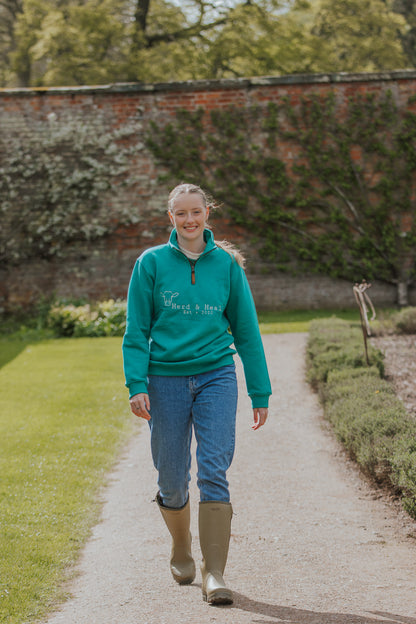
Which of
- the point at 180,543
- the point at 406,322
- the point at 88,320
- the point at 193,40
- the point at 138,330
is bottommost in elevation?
the point at 88,320

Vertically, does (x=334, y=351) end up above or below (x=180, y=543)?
above

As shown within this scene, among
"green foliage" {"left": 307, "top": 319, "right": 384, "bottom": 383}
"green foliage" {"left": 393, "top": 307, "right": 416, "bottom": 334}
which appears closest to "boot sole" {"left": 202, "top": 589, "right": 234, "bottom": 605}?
"green foliage" {"left": 307, "top": 319, "right": 384, "bottom": 383}

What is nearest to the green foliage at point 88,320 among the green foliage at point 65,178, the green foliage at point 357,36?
the green foliage at point 65,178

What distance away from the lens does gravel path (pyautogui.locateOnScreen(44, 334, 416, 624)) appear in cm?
301

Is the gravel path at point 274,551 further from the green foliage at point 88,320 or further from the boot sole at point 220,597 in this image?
the green foliage at point 88,320

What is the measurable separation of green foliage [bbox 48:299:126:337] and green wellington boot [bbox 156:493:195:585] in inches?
334

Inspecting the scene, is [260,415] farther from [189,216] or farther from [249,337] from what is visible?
[189,216]

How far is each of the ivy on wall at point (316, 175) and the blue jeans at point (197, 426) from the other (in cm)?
1052

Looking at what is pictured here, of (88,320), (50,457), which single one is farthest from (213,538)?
(88,320)

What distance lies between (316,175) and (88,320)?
513cm

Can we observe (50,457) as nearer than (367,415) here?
No

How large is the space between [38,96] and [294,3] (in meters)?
11.9

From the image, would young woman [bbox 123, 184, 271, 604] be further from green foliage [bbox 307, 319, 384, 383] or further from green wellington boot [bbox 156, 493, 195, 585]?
green foliage [bbox 307, 319, 384, 383]

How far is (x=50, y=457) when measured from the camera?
18.5 ft
